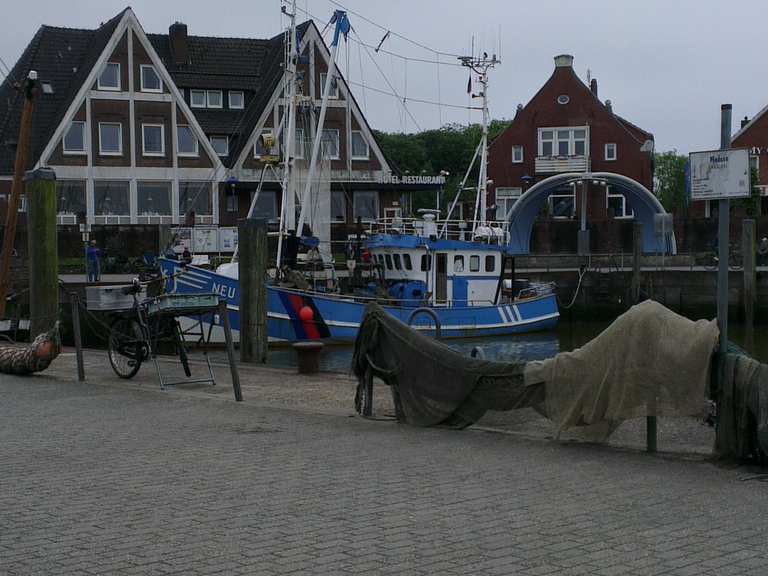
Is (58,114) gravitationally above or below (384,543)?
above

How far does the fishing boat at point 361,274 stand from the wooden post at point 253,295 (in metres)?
9.41

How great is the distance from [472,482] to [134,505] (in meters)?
2.50

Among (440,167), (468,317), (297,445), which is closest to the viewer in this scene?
(297,445)

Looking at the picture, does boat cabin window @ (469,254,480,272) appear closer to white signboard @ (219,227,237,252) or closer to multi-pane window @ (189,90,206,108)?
white signboard @ (219,227,237,252)

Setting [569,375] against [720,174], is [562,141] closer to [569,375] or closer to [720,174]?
[569,375]

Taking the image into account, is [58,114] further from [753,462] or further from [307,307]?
[753,462]

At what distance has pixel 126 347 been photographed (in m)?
15.5

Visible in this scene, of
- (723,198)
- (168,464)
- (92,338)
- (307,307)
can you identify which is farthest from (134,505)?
(92,338)

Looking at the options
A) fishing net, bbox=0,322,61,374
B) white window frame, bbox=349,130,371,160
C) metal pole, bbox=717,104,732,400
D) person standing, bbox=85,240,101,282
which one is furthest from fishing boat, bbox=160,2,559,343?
metal pole, bbox=717,104,732,400

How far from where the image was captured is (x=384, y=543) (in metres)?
6.29

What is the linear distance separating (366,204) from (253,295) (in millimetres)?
34775

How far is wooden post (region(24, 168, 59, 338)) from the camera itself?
60.2 feet

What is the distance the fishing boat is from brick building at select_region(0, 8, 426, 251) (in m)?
12.9

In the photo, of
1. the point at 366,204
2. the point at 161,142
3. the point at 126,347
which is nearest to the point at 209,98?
the point at 161,142
